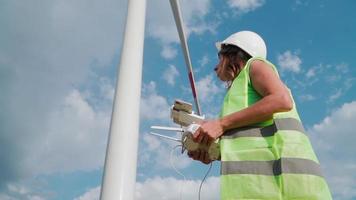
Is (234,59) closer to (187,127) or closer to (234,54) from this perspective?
(234,54)

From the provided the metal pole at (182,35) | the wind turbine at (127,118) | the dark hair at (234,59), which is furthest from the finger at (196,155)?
the metal pole at (182,35)

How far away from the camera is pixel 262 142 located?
10.6 ft

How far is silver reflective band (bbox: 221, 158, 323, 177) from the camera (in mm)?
2979

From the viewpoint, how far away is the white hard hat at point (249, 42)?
13.3 ft

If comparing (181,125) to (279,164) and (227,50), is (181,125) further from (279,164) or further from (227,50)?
(279,164)

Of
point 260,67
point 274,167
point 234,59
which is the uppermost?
point 234,59

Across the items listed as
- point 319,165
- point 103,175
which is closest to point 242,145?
point 319,165

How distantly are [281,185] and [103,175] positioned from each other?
1.81 m

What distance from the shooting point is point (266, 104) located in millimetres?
3295

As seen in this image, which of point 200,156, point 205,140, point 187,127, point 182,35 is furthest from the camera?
point 182,35

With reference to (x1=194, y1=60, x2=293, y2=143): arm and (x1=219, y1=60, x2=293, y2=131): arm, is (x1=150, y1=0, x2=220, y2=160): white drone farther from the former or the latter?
(x1=219, y1=60, x2=293, y2=131): arm

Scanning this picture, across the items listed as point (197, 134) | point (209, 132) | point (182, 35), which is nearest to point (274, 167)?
point (209, 132)

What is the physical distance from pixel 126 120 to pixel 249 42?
67.0 inches

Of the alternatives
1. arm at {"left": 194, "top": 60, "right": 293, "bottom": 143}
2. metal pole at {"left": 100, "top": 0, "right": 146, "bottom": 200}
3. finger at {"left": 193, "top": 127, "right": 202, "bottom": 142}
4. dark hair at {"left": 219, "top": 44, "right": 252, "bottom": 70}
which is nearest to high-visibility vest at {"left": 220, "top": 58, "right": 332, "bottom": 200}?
arm at {"left": 194, "top": 60, "right": 293, "bottom": 143}
